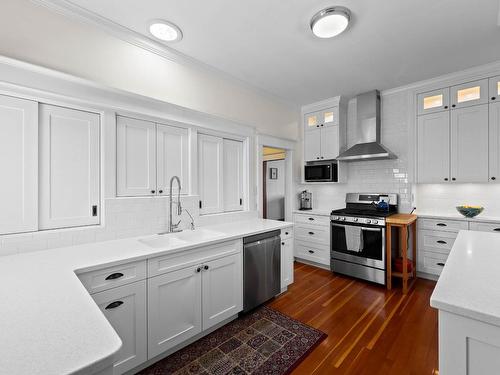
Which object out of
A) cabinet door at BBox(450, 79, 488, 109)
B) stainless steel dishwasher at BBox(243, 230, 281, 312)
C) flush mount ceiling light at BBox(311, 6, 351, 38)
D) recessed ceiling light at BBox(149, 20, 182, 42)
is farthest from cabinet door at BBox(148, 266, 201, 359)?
cabinet door at BBox(450, 79, 488, 109)

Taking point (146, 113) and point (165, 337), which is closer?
point (165, 337)

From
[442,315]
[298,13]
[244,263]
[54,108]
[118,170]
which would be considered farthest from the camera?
[244,263]

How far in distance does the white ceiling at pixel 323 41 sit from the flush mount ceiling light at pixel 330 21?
59 millimetres

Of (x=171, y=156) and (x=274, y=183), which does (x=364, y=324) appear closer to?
(x=171, y=156)

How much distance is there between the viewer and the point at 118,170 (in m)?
2.24

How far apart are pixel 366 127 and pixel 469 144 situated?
1.29 m

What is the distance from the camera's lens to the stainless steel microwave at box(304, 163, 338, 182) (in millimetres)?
4074

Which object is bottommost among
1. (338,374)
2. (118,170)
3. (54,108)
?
(338,374)

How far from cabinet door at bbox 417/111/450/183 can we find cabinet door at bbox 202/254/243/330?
3.00 metres

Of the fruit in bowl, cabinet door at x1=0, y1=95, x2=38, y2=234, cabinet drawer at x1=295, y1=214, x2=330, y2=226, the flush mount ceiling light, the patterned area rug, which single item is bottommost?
the patterned area rug

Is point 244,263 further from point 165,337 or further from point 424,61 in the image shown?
point 424,61

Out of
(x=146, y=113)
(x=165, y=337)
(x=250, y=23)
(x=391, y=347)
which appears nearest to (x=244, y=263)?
(x=165, y=337)

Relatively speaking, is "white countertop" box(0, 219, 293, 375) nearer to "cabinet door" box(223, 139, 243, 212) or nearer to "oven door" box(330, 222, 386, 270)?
"cabinet door" box(223, 139, 243, 212)

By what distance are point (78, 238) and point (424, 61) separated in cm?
410
